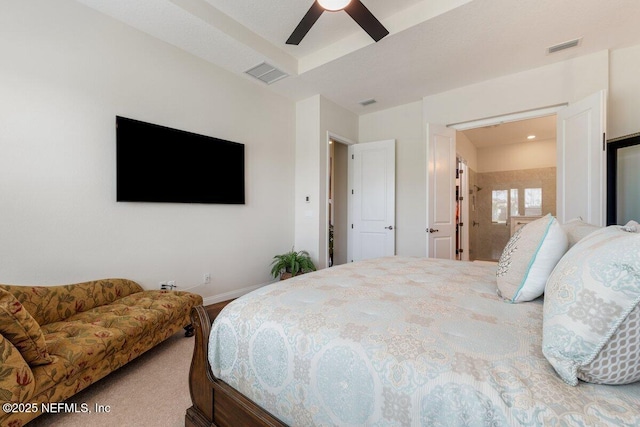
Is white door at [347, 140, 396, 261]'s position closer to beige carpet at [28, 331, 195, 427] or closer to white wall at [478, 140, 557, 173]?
beige carpet at [28, 331, 195, 427]

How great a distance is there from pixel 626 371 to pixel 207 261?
333 cm

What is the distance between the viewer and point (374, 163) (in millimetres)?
4664

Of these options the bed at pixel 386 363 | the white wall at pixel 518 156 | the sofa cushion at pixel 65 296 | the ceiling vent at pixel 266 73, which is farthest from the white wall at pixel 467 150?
the sofa cushion at pixel 65 296

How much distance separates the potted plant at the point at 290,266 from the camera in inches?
150

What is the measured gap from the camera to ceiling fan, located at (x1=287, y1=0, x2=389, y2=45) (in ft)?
6.73

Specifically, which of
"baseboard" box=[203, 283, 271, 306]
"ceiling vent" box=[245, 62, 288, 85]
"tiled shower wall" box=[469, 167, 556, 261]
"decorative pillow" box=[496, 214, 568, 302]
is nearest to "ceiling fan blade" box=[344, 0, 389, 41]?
"ceiling vent" box=[245, 62, 288, 85]

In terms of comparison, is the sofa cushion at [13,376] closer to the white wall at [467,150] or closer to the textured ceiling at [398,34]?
the textured ceiling at [398,34]

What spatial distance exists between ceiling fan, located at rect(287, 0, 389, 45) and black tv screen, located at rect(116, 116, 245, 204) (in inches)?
60.2

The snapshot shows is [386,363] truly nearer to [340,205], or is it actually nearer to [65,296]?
[65,296]

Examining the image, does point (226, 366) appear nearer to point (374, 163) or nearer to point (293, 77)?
point (293, 77)

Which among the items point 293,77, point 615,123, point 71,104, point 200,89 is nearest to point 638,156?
point 615,123

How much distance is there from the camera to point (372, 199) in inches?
183

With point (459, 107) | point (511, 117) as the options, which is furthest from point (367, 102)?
point (511, 117)

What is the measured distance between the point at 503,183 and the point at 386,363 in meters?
7.36
